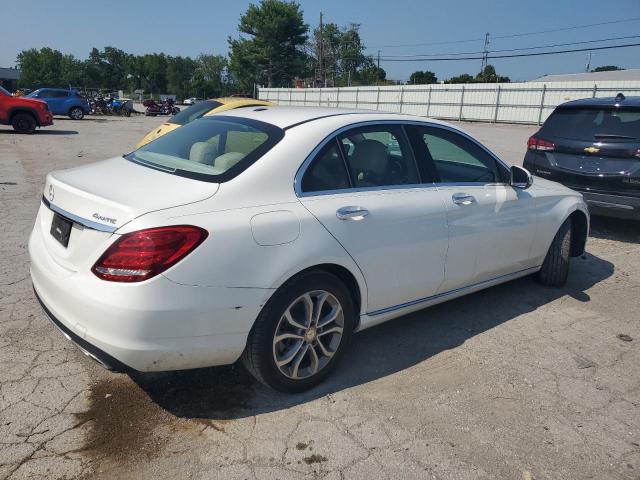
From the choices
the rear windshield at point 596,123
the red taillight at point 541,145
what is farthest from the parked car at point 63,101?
the rear windshield at point 596,123

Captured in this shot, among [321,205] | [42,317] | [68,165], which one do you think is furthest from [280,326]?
[68,165]

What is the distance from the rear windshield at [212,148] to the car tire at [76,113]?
27220 mm

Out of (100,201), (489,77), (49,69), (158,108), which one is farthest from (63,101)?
(49,69)

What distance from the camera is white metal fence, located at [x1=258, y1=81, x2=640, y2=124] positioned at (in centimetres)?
2878

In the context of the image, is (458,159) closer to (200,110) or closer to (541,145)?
(541,145)

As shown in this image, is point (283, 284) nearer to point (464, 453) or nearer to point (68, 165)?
point (464, 453)

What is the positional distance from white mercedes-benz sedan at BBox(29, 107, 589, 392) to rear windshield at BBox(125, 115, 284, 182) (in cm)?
1

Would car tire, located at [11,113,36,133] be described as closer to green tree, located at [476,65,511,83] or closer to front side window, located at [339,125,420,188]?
front side window, located at [339,125,420,188]

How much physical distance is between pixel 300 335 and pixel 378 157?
130 centimetres

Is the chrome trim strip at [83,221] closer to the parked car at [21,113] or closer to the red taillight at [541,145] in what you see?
the red taillight at [541,145]

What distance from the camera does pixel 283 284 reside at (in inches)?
111

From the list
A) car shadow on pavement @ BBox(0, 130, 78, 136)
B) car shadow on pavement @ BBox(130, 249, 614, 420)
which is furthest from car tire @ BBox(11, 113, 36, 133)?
car shadow on pavement @ BBox(130, 249, 614, 420)

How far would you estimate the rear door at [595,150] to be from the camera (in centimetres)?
637

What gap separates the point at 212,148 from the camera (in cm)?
330
